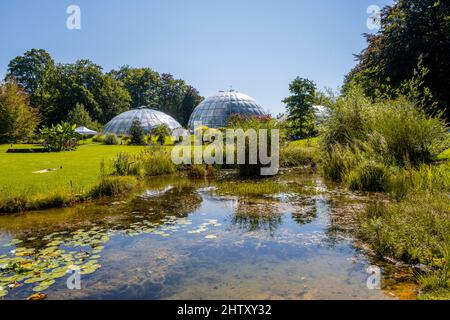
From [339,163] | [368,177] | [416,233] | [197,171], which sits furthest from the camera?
[197,171]

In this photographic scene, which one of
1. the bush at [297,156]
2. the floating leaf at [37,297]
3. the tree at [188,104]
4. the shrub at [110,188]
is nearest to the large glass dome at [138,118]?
the tree at [188,104]

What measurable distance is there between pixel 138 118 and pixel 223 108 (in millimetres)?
12525

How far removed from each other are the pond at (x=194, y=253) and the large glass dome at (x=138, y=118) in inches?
1371

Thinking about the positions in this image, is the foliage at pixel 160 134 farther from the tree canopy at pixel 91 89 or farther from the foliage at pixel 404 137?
the foliage at pixel 404 137

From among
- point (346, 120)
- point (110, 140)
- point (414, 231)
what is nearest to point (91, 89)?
point (110, 140)

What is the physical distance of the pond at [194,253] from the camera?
3908 mm

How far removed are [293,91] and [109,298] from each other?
27.5m

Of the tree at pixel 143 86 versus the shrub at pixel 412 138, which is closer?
the shrub at pixel 412 138

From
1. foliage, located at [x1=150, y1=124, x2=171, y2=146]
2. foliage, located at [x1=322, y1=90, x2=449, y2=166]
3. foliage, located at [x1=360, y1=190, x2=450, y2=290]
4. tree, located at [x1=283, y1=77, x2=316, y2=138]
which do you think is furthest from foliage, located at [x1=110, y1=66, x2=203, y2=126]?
foliage, located at [x1=360, y1=190, x2=450, y2=290]

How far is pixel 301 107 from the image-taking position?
2853 cm

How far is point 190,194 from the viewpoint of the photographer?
10055 mm

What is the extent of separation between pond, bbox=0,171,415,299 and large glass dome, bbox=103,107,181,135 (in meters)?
34.8

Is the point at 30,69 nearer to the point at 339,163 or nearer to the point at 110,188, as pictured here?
the point at 110,188

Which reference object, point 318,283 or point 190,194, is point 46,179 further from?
point 318,283
